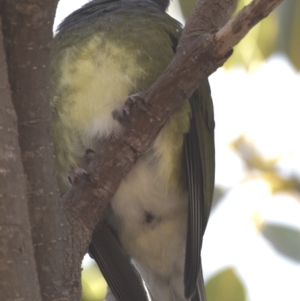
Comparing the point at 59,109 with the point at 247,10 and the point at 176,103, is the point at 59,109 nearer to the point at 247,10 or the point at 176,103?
the point at 176,103

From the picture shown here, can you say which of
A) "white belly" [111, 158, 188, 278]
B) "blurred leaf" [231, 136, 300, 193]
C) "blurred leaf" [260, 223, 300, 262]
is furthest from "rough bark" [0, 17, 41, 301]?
"blurred leaf" [231, 136, 300, 193]

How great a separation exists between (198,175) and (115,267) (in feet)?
1.62

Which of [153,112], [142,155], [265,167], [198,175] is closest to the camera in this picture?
[153,112]

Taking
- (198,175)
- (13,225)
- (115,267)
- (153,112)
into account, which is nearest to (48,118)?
(13,225)

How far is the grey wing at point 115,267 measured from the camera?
2383 millimetres

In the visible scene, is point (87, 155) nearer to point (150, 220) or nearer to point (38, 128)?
point (150, 220)

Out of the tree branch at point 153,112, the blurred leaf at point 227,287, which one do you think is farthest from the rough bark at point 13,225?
the blurred leaf at point 227,287

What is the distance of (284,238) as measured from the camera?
2.80 meters

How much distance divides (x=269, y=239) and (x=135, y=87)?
1022 millimetres

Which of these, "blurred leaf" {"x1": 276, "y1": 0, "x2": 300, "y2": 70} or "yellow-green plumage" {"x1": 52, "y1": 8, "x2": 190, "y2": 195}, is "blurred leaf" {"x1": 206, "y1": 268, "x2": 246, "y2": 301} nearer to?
"yellow-green plumage" {"x1": 52, "y1": 8, "x2": 190, "y2": 195}

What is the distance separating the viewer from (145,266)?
2.66m

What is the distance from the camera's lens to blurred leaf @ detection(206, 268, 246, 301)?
2445 millimetres

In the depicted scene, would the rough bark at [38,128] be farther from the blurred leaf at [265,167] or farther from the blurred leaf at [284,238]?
the blurred leaf at [265,167]

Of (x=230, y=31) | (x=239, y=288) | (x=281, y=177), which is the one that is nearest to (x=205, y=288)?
(x=239, y=288)
